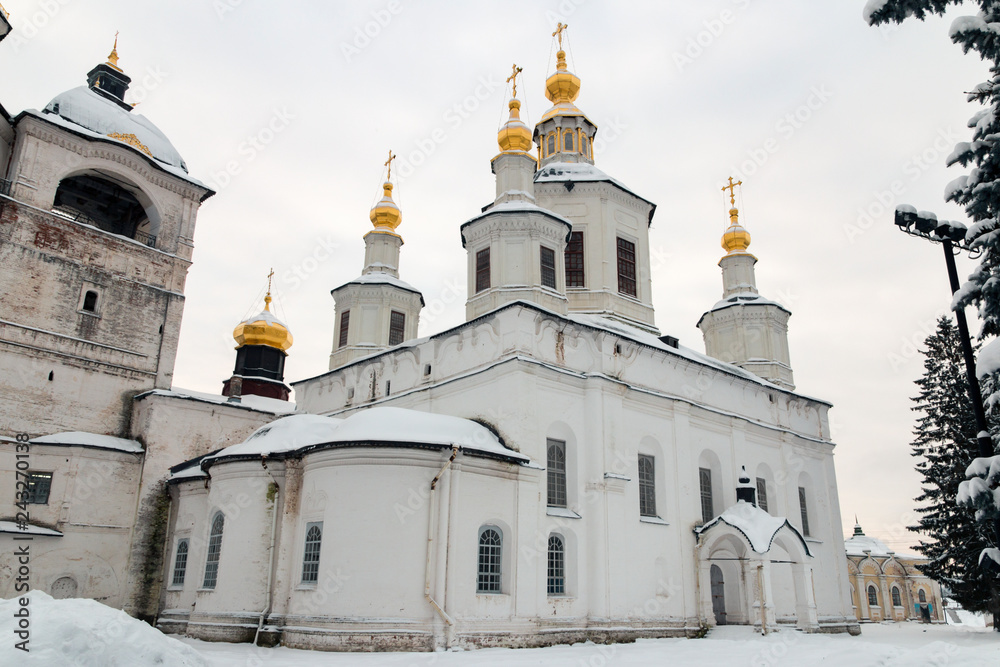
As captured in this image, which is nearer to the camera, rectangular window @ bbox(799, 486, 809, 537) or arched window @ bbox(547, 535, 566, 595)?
arched window @ bbox(547, 535, 566, 595)

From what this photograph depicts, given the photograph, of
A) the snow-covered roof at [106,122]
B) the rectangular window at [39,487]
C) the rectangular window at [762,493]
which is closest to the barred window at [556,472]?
the rectangular window at [762,493]

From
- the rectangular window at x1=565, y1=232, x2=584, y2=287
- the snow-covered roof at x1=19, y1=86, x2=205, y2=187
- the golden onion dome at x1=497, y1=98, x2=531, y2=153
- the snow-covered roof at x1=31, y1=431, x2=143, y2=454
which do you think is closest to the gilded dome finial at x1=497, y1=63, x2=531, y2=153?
the golden onion dome at x1=497, y1=98, x2=531, y2=153

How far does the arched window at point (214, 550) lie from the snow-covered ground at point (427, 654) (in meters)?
2.07

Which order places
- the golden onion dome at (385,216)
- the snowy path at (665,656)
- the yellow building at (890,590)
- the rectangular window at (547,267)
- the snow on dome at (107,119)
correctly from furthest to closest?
the yellow building at (890,590) → the golden onion dome at (385,216) → the snow on dome at (107,119) → the rectangular window at (547,267) → the snowy path at (665,656)

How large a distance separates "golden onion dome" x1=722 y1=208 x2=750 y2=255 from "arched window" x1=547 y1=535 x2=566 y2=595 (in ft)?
61.4

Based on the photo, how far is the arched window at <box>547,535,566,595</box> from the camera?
693 inches

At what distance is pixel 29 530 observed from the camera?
19.2 metres

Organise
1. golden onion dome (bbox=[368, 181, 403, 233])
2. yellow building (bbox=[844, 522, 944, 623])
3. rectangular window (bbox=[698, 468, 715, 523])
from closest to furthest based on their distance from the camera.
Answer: rectangular window (bbox=[698, 468, 715, 523])
golden onion dome (bbox=[368, 181, 403, 233])
yellow building (bbox=[844, 522, 944, 623])

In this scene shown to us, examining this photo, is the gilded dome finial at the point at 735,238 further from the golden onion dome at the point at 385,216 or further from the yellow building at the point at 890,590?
the yellow building at the point at 890,590

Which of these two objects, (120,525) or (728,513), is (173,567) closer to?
(120,525)

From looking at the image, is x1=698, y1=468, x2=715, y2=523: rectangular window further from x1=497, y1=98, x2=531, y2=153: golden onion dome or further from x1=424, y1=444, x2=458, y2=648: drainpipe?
x1=497, y1=98, x2=531, y2=153: golden onion dome

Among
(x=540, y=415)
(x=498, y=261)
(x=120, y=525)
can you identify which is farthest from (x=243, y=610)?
(x=498, y=261)

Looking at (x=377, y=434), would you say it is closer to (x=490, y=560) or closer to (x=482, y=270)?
(x=490, y=560)

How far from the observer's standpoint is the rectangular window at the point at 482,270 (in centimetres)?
2184
